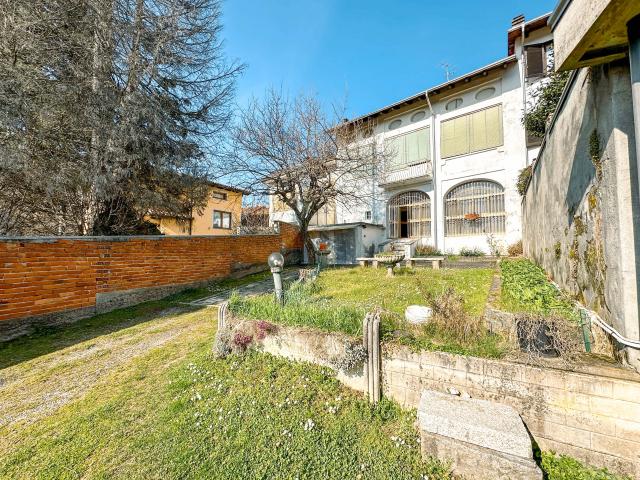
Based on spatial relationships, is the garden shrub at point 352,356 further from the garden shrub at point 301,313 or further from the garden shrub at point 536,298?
the garden shrub at point 536,298

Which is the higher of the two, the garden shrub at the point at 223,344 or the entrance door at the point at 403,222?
the entrance door at the point at 403,222

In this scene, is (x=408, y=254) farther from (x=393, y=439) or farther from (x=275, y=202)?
(x=393, y=439)

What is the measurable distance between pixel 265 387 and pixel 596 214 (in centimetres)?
392

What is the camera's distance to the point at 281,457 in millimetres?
2248

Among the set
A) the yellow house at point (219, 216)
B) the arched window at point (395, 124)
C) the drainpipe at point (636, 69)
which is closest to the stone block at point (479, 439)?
the drainpipe at point (636, 69)

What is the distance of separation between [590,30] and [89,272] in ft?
29.1

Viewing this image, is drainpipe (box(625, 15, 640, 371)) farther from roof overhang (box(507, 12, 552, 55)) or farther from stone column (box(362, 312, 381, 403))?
roof overhang (box(507, 12, 552, 55))

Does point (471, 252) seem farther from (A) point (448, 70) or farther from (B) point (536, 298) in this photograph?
(A) point (448, 70)

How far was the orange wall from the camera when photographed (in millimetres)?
5095

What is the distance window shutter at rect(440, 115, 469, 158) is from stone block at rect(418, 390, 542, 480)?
46.4 feet

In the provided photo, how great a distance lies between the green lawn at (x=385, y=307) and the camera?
8.59 feet

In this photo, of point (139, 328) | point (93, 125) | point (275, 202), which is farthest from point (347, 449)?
point (275, 202)

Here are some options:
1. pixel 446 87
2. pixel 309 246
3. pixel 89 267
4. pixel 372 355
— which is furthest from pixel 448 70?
pixel 89 267

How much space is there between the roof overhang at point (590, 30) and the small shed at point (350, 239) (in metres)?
12.2
